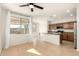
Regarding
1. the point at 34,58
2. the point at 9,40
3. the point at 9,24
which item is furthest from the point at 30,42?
the point at 34,58

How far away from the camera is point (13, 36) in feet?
12.9

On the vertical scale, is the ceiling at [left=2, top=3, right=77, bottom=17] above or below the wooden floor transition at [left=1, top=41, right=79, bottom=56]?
above

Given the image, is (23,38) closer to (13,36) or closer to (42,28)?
(13,36)

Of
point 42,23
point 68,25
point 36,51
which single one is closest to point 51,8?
point 42,23

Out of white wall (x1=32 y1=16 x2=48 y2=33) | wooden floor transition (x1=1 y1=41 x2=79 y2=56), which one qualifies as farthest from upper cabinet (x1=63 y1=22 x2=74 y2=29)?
wooden floor transition (x1=1 y1=41 x2=79 y2=56)

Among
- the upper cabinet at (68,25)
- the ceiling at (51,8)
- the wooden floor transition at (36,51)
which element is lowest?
the wooden floor transition at (36,51)

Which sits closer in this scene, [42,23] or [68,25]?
[42,23]

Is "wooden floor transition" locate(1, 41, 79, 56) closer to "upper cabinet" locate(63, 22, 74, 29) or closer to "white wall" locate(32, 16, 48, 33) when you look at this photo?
"white wall" locate(32, 16, 48, 33)

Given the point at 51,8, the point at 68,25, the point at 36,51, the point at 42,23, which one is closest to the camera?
the point at 51,8

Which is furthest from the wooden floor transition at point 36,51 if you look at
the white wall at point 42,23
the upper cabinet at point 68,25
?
the upper cabinet at point 68,25

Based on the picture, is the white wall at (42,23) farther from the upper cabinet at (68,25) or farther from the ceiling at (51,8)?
the upper cabinet at (68,25)

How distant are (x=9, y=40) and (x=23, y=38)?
0.73 m

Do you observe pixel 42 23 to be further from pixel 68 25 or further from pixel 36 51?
pixel 68 25

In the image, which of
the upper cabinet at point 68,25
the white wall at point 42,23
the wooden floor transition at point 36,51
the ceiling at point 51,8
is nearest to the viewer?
the ceiling at point 51,8
